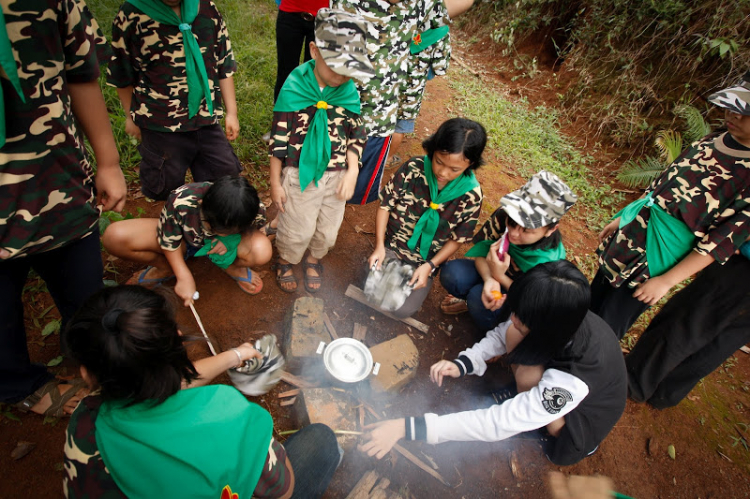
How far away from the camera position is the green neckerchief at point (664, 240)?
8.42 ft

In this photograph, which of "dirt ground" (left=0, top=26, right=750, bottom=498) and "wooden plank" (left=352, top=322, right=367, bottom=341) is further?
"wooden plank" (left=352, top=322, right=367, bottom=341)

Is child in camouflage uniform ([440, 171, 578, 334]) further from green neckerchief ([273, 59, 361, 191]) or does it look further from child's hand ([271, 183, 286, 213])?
child's hand ([271, 183, 286, 213])

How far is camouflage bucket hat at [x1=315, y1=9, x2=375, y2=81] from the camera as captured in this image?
8.07 feet

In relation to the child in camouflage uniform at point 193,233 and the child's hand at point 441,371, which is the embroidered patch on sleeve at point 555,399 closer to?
the child's hand at point 441,371

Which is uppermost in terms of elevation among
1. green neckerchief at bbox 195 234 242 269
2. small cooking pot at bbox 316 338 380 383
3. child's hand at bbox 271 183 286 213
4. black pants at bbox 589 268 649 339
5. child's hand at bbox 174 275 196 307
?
child's hand at bbox 271 183 286 213

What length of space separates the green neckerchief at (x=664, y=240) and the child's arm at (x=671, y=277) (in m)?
0.05

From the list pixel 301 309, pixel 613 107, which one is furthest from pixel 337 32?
pixel 613 107

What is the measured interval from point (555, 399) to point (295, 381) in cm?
172

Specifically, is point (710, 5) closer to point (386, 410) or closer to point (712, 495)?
point (712, 495)

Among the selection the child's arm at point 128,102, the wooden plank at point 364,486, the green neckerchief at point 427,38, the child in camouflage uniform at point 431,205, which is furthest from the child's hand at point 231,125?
the wooden plank at point 364,486

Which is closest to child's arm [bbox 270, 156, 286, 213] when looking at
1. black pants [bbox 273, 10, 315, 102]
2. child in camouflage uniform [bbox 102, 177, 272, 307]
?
child in camouflage uniform [bbox 102, 177, 272, 307]

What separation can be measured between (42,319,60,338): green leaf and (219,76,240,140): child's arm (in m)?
1.90

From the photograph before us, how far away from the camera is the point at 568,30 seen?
303 inches

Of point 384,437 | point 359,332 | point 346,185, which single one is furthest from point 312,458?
point 346,185
